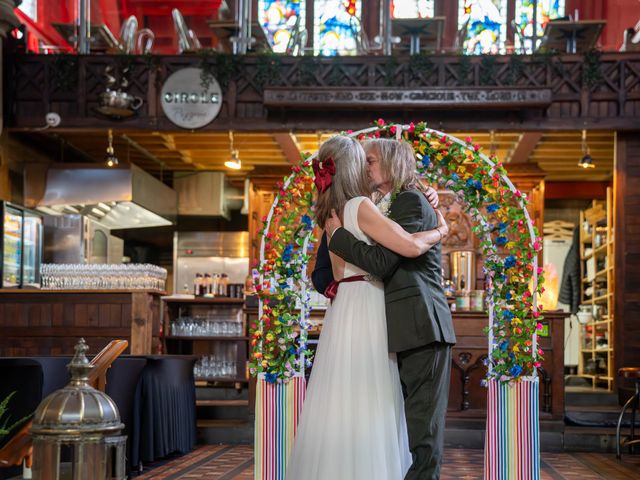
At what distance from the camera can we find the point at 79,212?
535 inches

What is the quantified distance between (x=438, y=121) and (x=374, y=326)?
7302 mm

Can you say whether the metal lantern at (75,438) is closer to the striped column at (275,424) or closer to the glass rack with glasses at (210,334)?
the striped column at (275,424)

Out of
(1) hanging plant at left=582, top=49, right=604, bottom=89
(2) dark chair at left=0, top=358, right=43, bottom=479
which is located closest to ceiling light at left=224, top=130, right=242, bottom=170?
(1) hanging plant at left=582, top=49, right=604, bottom=89

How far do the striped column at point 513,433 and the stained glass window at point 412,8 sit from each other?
1029cm

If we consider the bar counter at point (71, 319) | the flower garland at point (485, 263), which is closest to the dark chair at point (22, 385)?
the flower garland at point (485, 263)

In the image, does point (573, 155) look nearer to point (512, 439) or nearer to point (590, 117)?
point (590, 117)

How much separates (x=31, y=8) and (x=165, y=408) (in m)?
8.44

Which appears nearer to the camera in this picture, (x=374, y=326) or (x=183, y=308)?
(x=374, y=326)

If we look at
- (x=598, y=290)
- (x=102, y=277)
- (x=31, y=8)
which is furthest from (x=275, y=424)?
(x=31, y=8)

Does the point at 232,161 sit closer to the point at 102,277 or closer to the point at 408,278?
the point at 102,277

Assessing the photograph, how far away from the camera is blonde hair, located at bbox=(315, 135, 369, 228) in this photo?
4.27 metres

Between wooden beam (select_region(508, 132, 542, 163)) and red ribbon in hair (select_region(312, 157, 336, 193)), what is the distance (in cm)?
762

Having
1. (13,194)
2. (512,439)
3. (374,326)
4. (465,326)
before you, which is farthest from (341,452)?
(13,194)

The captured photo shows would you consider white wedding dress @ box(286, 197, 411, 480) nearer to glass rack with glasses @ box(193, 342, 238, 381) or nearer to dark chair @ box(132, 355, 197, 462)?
dark chair @ box(132, 355, 197, 462)
